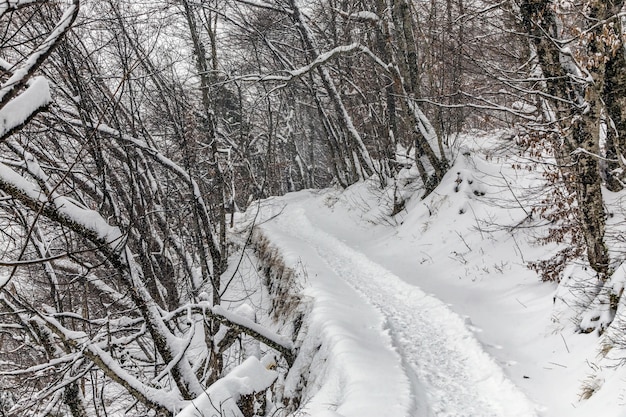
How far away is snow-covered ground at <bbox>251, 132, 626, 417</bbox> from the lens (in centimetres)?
488

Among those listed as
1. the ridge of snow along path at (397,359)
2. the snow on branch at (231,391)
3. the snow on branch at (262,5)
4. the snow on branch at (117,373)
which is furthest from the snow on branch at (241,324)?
the snow on branch at (262,5)

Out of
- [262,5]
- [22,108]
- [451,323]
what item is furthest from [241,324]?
[262,5]

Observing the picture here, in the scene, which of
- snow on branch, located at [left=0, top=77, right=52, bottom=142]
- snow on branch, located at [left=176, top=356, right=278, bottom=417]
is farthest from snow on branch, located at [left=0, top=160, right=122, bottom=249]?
snow on branch, located at [left=176, top=356, right=278, bottom=417]

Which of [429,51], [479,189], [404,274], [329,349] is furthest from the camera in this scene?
[429,51]

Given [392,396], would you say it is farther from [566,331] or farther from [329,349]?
[566,331]

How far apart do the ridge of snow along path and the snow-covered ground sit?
0.8 inches

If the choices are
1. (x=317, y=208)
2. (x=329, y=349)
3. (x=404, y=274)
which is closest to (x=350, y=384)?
(x=329, y=349)

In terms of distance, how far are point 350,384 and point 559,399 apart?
2.36m

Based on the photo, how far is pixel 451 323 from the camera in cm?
709

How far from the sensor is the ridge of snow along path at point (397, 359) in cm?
483

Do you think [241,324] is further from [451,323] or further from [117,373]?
[451,323]

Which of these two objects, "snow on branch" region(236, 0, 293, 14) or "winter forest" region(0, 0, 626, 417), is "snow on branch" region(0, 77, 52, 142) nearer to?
"winter forest" region(0, 0, 626, 417)

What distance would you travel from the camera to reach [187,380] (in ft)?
15.2

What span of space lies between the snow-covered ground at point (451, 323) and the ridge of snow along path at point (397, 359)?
0.02 meters
